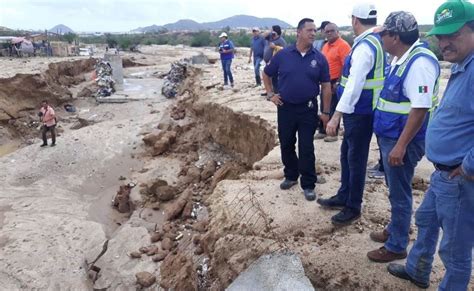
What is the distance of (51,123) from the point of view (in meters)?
12.1

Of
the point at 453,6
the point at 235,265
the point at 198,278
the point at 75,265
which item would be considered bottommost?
the point at 75,265

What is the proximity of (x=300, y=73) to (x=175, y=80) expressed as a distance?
15829 millimetres

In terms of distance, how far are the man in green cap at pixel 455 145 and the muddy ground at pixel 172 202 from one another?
830 millimetres

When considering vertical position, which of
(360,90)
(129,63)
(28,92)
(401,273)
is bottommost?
(401,273)

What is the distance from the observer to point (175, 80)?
19.5m

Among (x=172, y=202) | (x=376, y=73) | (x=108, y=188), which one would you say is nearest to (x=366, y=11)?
(x=376, y=73)

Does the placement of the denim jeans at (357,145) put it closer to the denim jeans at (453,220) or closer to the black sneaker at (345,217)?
the black sneaker at (345,217)

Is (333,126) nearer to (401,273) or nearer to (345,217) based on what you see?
(345,217)

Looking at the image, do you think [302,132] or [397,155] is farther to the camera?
[302,132]

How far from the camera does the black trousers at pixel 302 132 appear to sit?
14.6ft

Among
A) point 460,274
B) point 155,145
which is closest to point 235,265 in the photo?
point 460,274

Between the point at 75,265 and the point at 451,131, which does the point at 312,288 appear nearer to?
the point at 451,131

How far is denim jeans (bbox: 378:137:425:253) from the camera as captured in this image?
3.03 metres

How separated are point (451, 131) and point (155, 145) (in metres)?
10.1
